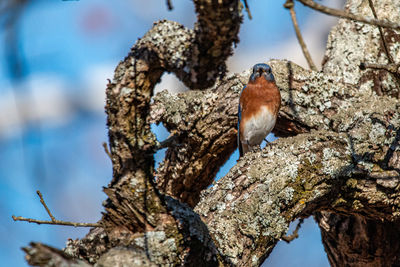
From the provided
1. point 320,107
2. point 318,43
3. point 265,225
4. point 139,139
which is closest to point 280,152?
point 265,225

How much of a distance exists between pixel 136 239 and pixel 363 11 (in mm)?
3763

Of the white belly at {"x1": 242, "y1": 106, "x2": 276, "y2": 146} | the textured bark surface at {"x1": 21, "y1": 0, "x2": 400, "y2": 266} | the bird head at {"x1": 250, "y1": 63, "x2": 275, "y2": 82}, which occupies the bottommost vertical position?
the textured bark surface at {"x1": 21, "y1": 0, "x2": 400, "y2": 266}

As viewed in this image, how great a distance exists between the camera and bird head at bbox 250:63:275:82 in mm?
4559

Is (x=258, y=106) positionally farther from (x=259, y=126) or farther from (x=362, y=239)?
(x=362, y=239)

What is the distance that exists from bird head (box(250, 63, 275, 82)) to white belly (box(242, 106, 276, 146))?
1.21 feet

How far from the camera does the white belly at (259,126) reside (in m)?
4.78

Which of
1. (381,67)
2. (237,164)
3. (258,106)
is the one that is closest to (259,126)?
(258,106)

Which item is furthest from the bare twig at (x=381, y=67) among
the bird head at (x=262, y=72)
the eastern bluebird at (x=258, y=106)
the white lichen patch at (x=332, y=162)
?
the bird head at (x=262, y=72)

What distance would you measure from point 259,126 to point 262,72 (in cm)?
68

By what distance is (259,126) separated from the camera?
16.7 feet

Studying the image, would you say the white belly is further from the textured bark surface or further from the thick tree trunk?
the thick tree trunk

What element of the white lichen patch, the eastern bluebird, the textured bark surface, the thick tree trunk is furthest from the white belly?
the white lichen patch

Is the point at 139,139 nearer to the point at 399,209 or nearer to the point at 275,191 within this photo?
the point at 275,191

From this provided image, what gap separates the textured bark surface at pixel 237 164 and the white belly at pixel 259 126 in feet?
0.46
